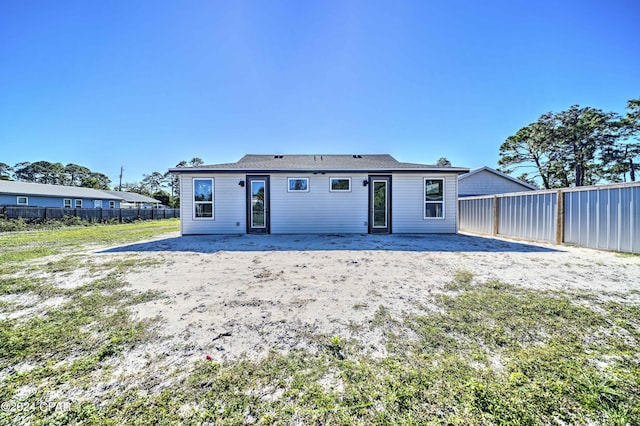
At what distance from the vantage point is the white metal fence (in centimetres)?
577

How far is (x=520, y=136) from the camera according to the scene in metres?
22.8

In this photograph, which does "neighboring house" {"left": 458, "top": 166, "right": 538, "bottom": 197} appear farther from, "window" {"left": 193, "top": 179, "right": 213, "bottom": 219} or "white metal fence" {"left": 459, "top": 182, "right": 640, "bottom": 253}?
"window" {"left": 193, "top": 179, "right": 213, "bottom": 219}

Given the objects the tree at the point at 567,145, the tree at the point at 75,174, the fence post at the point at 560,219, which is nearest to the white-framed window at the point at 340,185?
the fence post at the point at 560,219

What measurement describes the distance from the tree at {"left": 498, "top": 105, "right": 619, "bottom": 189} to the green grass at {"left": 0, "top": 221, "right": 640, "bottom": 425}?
25526 mm

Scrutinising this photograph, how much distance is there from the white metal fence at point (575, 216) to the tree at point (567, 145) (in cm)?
1765

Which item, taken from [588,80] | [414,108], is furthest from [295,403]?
[588,80]

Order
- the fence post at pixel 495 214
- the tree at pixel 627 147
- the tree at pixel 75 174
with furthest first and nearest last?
1. the tree at pixel 75 174
2. the tree at pixel 627 147
3. the fence post at pixel 495 214

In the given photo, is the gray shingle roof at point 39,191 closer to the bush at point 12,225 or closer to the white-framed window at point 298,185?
the bush at point 12,225

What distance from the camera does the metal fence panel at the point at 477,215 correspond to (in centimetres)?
1030

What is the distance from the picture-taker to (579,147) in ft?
66.4

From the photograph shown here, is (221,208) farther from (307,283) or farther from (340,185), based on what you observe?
(307,283)

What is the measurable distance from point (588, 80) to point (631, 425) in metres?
19.9

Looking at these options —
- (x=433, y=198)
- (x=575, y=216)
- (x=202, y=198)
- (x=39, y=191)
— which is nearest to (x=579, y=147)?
(x=575, y=216)

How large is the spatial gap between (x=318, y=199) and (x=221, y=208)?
3.74 meters
